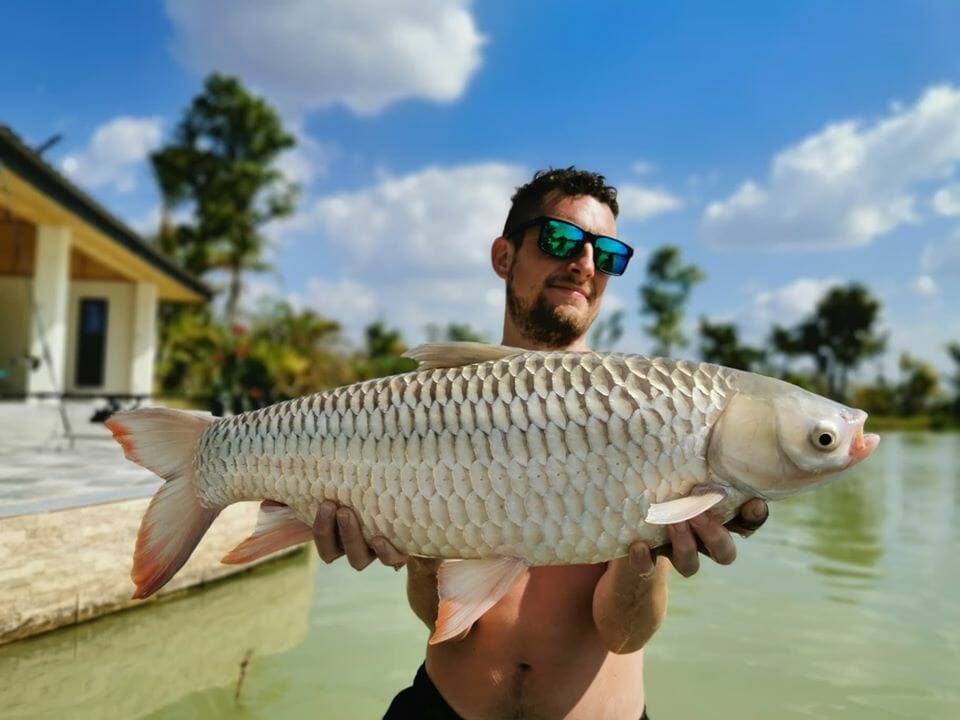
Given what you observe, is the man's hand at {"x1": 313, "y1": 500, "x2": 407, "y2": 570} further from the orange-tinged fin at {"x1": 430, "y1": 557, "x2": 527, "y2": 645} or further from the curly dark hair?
the curly dark hair

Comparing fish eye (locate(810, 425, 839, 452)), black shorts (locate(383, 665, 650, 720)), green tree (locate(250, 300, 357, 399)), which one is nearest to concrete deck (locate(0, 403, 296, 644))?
black shorts (locate(383, 665, 650, 720))

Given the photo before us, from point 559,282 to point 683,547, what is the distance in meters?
1.27

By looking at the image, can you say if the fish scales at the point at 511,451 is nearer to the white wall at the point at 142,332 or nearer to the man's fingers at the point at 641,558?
the man's fingers at the point at 641,558

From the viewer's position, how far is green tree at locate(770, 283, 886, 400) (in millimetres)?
56344

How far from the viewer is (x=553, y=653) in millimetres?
2514

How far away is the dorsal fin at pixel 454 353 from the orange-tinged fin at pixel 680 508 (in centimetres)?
54

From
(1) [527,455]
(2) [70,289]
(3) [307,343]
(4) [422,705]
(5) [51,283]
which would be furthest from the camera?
(3) [307,343]

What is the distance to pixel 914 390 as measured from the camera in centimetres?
6094

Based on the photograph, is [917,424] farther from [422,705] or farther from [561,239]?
[422,705]

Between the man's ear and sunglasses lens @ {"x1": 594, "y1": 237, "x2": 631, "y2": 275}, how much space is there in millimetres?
335

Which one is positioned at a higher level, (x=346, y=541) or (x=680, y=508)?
(x=680, y=508)

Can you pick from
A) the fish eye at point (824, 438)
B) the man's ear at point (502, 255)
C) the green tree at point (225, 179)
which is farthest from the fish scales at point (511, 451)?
the green tree at point (225, 179)

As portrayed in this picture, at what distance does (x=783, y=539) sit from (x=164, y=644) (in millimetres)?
6995

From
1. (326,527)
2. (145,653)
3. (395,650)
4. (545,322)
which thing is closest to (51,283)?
(145,653)
